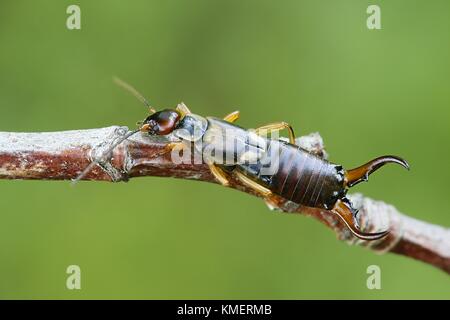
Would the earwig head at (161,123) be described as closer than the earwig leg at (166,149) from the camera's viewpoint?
No

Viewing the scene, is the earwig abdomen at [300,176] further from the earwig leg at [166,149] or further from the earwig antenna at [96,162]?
the earwig antenna at [96,162]

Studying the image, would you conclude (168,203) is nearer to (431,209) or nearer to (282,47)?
(282,47)

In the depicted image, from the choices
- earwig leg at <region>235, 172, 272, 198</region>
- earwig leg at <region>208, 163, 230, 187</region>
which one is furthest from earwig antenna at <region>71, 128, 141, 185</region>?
earwig leg at <region>235, 172, 272, 198</region>

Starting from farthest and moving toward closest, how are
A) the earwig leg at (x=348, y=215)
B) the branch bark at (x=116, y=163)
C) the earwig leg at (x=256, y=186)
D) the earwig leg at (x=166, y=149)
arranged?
the earwig leg at (x=256, y=186)
the earwig leg at (x=348, y=215)
the earwig leg at (x=166, y=149)
the branch bark at (x=116, y=163)

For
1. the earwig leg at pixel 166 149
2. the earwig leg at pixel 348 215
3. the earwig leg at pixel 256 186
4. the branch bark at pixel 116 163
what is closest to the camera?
the branch bark at pixel 116 163

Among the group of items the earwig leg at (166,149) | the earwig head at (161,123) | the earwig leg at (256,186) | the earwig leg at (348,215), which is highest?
the earwig head at (161,123)

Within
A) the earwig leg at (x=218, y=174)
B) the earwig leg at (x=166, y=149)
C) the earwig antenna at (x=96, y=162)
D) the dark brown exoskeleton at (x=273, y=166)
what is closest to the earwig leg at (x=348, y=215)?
the dark brown exoskeleton at (x=273, y=166)

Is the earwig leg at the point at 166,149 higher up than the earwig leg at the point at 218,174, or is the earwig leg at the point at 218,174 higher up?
the earwig leg at the point at 166,149
